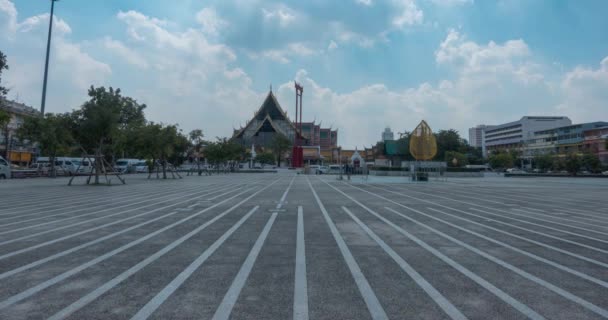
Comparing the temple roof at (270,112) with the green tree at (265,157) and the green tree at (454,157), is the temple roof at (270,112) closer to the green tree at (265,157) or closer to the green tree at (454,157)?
the green tree at (265,157)

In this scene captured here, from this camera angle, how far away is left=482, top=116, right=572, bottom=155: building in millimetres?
110438

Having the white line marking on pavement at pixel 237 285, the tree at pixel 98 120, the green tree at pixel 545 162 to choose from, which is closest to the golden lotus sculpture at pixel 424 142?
the tree at pixel 98 120

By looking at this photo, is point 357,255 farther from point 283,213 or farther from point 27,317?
point 283,213

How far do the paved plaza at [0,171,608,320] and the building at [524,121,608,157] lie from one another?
291ft

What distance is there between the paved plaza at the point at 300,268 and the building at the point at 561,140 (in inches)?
3491

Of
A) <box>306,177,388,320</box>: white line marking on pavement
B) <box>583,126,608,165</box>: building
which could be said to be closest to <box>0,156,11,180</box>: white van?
<box>306,177,388,320</box>: white line marking on pavement

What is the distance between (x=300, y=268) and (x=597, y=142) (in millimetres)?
88720

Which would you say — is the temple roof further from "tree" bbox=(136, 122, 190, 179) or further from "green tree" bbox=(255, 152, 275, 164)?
"tree" bbox=(136, 122, 190, 179)

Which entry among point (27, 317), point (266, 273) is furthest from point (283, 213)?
point (27, 317)

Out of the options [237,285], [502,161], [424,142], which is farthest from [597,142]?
[237,285]

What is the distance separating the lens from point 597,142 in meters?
72.5

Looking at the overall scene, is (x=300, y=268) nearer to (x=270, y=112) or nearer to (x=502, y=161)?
(x=502, y=161)

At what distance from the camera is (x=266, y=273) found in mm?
4668

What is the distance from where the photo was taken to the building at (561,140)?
79.9m
